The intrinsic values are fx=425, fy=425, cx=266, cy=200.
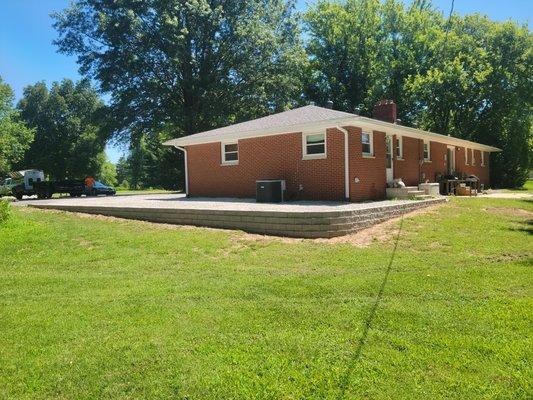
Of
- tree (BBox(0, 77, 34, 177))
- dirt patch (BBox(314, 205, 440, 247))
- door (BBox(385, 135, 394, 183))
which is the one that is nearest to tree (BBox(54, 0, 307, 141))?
tree (BBox(0, 77, 34, 177))

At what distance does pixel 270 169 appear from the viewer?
52.5ft

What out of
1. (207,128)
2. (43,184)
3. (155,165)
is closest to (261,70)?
(207,128)

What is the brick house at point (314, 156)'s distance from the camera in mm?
14094

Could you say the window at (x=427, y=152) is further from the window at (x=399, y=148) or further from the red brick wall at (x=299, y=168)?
the window at (x=399, y=148)

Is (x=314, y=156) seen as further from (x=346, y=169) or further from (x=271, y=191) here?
(x=271, y=191)

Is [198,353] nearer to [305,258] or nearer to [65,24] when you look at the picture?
[305,258]

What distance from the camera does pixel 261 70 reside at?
31672mm

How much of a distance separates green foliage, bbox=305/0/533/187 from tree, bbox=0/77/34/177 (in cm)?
2778

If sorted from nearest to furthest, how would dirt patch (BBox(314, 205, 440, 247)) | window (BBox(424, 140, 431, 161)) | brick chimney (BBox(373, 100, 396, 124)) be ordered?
dirt patch (BBox(314, 205, 440, 247))
brick chimney (BBox(373, 100, 396, 124))
window (BBox(424, 140, 431, 161))

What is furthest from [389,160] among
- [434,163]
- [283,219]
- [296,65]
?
[296,65]

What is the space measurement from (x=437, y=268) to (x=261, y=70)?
27.4 m

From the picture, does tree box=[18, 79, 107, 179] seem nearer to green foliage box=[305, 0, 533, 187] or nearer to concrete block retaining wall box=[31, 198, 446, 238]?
green foliage box=[305, 0, 533, 187]

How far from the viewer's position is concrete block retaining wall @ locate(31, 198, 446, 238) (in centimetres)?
947

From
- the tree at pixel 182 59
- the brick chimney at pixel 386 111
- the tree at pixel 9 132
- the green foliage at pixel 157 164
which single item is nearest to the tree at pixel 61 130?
the green foliage at pixel 157 164
